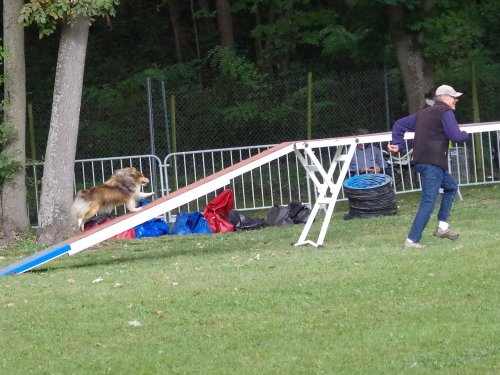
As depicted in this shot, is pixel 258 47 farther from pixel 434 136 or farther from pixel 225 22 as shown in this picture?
pixel 434 136

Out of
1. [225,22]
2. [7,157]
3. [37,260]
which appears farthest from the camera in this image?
[225,22]

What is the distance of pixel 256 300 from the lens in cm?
907

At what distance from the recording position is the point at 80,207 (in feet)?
49.8

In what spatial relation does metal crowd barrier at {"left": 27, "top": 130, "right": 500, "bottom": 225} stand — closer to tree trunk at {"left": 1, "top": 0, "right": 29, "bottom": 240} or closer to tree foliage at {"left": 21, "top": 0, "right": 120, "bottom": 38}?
tree trunk at {"left": 1, "top": 0, "right": 29, "bottom": 240}

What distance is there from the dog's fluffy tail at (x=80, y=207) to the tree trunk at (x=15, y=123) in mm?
1340

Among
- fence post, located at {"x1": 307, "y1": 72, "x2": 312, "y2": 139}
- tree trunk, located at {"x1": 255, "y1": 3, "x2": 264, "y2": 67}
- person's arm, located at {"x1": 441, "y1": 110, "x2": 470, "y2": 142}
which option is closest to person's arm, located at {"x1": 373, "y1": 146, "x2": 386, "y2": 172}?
fence post, located at {"x1": 307, "y1": 72, "x2": 312, "y2": 139}

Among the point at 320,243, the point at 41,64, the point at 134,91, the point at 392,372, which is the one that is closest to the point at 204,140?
the point at 134,91

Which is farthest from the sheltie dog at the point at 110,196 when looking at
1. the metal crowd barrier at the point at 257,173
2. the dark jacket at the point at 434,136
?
the dark jacket at the point at 434,136

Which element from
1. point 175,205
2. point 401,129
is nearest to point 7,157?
point 175,205

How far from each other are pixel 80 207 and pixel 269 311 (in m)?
7.02

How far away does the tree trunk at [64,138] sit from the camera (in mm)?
15031

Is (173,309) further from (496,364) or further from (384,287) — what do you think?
(496,364)

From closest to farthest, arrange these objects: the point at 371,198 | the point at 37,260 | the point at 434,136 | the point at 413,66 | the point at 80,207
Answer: the point at 434,136 < the point at 37,260 < the point at 80,207 < the point at 371,198 < the point at 413,66

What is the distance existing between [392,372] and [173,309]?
2691mm
